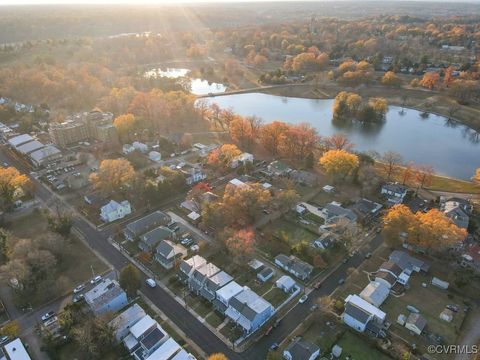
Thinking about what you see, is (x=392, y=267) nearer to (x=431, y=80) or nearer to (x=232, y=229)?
(x=232, y=229)

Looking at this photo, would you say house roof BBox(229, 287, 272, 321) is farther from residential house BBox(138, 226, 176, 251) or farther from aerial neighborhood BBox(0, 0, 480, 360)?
residential house BBox(138, 226, 176, 251)

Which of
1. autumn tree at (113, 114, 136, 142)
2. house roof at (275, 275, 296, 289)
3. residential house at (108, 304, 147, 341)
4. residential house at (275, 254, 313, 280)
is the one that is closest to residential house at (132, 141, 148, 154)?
autumn tree at (113, 114, 136, 142)

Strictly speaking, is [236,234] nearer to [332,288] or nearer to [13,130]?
[332,288]

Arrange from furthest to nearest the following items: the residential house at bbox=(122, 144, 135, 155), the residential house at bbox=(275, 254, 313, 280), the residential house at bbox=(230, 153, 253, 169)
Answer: the residential house at bbox=(122, 144, 135, 155)
the residential house at bbox=(230, 153, 253, 169)
the residential house at bbox=(275, 254, 313, 280)

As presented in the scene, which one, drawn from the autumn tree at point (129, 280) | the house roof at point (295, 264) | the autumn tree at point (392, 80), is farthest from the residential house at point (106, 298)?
the autumn tree at point (392, 80)

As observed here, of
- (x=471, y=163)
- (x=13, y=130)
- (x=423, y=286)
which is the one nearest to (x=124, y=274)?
(x=423, y=286)

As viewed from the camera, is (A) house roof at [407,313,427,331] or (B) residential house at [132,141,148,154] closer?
(A) house roof at [407,313,427,331]

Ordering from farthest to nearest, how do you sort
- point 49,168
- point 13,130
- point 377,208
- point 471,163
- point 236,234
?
point 13,130 → point 471,163 → point 49,168 → point 377,208 → point 236,234

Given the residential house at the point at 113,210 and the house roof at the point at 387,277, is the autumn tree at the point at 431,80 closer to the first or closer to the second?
the house roof at the point at 387,277
